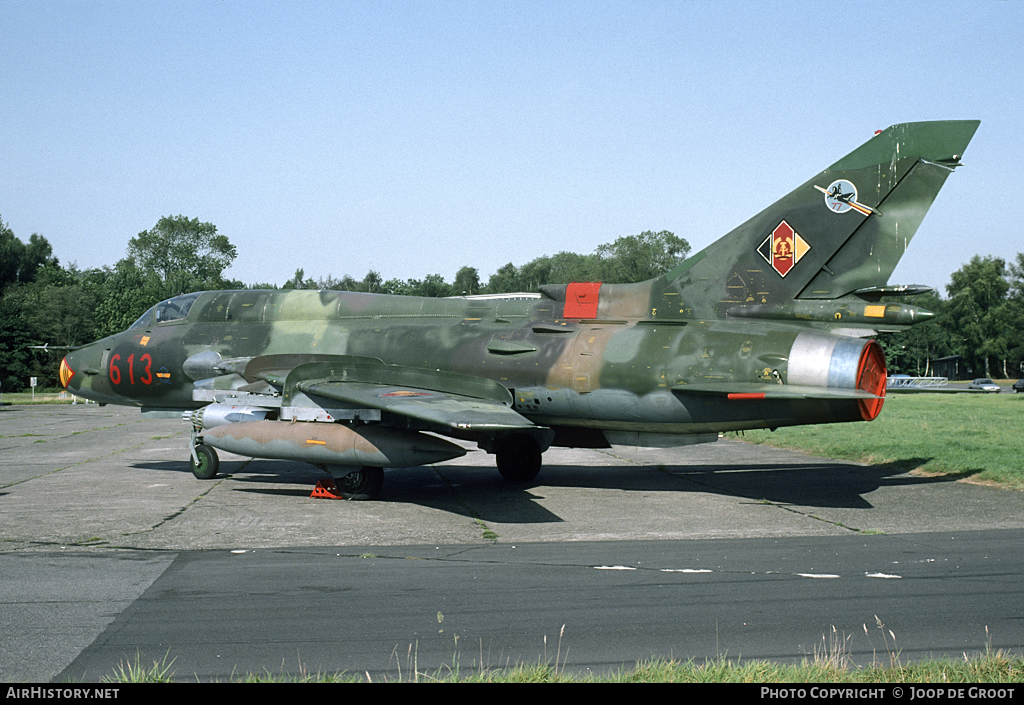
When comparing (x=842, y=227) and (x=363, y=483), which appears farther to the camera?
(x=363, y=483)

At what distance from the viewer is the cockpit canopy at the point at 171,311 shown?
16719 mm

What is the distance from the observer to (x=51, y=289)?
281 feet

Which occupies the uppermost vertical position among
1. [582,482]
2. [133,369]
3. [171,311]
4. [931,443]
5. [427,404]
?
[171,311]

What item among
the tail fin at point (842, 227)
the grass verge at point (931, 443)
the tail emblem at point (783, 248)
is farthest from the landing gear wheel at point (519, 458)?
the grass verge at point (931, 443)

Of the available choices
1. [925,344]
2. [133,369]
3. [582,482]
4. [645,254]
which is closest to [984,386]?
[645,254]

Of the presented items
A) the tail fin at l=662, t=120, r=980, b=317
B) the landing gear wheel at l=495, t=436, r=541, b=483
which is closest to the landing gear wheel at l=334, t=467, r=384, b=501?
the landing gear wheel at l=495, t=436, r=541, b=483

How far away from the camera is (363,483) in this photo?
1312cm

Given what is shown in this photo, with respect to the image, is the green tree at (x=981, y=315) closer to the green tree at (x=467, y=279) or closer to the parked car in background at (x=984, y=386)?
the parked car in background at (x=984, y=386)

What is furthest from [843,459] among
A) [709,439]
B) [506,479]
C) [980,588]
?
[980,588]

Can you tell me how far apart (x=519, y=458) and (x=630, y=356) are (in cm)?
363

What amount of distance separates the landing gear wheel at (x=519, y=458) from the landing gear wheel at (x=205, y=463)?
541cm

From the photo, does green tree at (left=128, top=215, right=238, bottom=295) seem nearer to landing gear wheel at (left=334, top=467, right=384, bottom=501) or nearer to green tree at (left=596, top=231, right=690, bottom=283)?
green tree at (left=596, top=231, right=690, bottom=283)

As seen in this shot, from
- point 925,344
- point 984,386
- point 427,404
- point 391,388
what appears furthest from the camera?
point 925,344

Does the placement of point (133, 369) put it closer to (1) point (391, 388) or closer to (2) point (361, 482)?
(2) point (361, 482)
